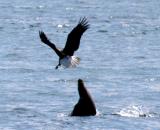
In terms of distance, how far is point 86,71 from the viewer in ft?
98.1

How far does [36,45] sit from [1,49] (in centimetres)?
Answer: 251

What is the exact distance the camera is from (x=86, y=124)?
19.5 meters

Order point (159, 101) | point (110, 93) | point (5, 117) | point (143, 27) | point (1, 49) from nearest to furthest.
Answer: point (5, 117)
point (159, 101)
point (110, 93)
point (1, 49)
point (143, 27)

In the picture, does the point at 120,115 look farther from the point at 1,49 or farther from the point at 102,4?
the point at 102,4

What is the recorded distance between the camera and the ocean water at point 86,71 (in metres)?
20.3

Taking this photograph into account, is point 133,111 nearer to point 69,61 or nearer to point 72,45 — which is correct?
point 69,61

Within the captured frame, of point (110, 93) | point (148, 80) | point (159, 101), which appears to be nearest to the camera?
point (159, 101)

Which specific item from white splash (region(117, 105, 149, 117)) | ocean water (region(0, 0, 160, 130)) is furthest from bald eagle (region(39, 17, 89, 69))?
white splash (region(117, 105, 149, 117))

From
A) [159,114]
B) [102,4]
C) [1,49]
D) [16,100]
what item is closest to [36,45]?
[1,49]

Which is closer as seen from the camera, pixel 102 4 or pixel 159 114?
pixel 159 114

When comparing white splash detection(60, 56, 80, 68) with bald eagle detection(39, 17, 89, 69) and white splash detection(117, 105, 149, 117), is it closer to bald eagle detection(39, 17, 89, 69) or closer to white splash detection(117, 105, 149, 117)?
bald eagle detection(39, 17, 89, 69)

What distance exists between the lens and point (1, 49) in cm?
3594

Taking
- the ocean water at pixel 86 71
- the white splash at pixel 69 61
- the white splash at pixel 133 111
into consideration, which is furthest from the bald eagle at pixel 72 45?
the white splash at pixel 133 111

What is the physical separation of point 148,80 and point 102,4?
32.9m
